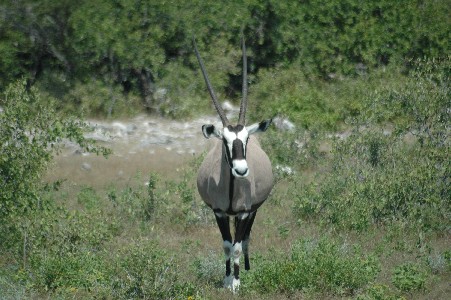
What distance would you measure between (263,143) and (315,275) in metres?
7.45

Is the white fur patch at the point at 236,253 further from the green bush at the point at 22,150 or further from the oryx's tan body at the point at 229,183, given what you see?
the green bush at the point at 22,150

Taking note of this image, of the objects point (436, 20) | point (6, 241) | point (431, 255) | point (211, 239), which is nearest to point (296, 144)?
point (211, 239)

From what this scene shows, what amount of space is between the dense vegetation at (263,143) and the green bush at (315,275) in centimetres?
2

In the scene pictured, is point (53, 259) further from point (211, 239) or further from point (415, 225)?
point (415, 225)

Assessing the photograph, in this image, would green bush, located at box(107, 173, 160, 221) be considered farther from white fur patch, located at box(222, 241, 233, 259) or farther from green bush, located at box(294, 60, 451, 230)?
white fur patch, located at box(222, 241, 233, 259)

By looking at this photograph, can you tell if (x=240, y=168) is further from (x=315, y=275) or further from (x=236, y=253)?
(x=315, y=275)

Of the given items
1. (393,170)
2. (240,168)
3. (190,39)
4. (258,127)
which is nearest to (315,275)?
(240,168)

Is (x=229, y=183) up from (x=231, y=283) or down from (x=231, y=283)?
up

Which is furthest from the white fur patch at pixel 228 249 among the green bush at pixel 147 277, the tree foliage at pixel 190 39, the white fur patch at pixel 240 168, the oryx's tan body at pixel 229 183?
the tree foliage at pixel 190 39

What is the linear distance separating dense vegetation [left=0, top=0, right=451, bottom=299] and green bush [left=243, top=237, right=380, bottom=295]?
0.02 meters

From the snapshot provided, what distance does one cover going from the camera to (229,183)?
9.56m

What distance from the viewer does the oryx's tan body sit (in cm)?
962

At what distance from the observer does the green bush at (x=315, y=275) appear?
8625 millimetres

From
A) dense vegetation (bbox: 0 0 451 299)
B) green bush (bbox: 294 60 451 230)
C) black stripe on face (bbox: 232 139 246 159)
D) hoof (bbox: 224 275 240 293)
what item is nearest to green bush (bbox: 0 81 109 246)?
dense vegetation (bbox: 0 0 451 299)
